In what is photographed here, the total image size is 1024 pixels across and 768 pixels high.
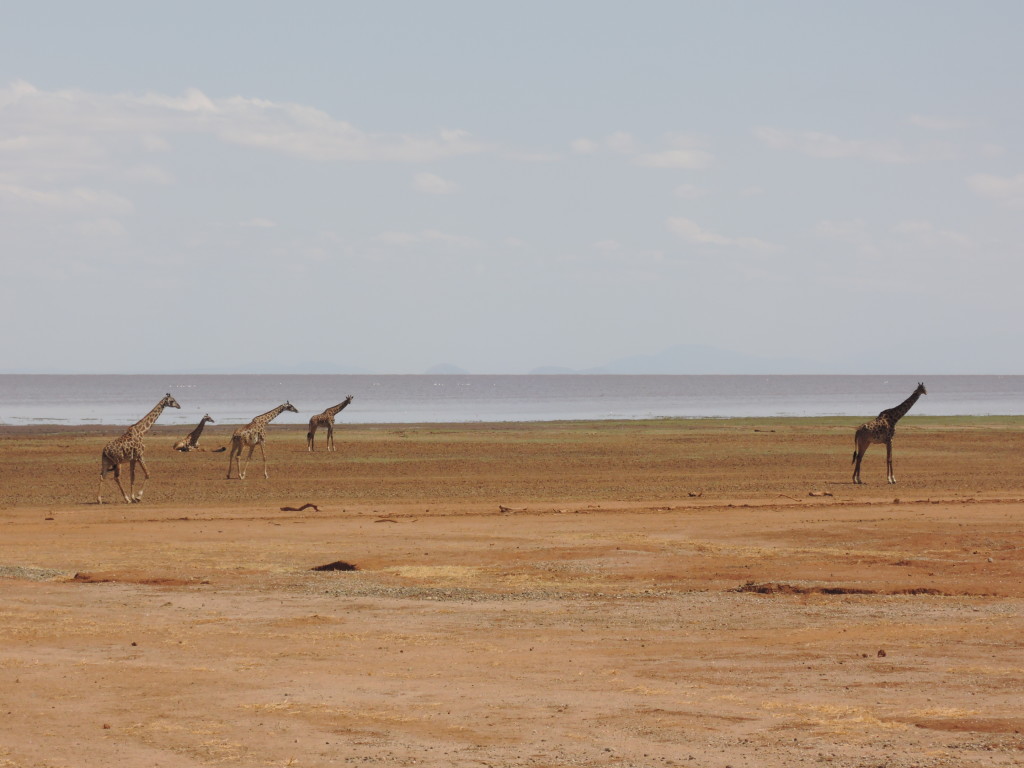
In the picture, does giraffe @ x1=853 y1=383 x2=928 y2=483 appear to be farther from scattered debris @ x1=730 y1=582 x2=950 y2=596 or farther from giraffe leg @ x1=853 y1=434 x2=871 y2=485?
scattered debris @ x1=730 y1=582 x2=950 y2=596

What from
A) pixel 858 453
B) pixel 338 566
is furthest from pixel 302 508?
pixel 858 453

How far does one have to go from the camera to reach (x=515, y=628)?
12711 millimetres

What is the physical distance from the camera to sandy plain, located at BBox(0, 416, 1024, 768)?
8.59 meters

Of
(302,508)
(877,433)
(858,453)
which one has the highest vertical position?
(877,433)

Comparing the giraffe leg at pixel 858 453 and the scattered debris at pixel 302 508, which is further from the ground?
the giraffe leg at pixel 858 453

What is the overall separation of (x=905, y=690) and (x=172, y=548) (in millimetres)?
12332

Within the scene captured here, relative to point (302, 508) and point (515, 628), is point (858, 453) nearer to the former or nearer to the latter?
point (302, 508)

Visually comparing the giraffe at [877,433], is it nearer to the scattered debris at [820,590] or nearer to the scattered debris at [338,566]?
the scattered debris at [820,590]

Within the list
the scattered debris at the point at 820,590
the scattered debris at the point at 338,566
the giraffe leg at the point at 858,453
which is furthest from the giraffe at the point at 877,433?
the scattered debris at the point at 338,566

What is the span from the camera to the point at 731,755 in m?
8.11

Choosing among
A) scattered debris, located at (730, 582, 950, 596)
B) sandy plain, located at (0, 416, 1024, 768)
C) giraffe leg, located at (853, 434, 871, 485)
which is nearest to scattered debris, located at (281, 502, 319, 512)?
sandy plain, located at (0, 416, 1024, 768)

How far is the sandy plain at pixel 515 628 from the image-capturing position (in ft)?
28.2

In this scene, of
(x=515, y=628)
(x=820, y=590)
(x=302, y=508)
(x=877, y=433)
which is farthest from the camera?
(x=877, y=433)

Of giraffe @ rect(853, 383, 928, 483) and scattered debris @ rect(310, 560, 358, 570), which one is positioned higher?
giraffe @ rect(853, 383, 928, 483)
